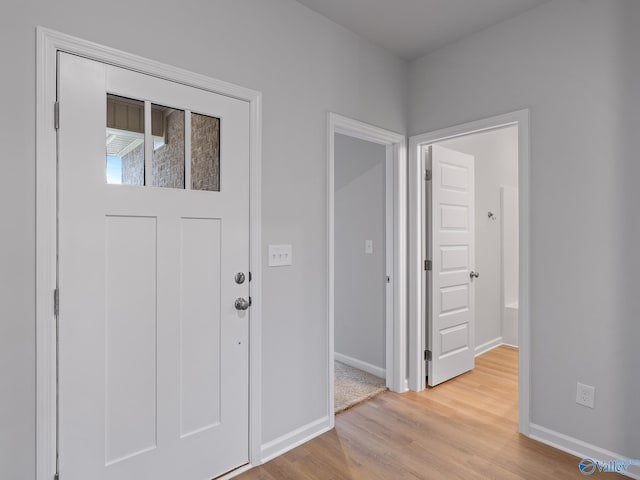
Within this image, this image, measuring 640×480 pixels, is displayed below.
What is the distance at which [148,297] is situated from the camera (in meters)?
1.71

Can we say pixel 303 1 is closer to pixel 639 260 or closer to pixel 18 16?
pixel 18 16

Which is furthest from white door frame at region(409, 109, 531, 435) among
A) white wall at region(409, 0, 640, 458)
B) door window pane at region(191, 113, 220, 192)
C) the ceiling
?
door window pane at region(191, 113, 220, 192)

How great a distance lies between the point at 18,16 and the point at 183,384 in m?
1.70

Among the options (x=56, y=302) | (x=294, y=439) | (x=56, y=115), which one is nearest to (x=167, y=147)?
(x=56, y=115)

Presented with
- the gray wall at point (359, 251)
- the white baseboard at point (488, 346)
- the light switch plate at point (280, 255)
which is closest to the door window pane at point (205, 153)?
the light switch plate at point (280, 255)

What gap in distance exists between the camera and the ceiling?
230 centimetres

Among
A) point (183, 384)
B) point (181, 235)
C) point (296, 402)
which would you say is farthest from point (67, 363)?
point (296, 402)

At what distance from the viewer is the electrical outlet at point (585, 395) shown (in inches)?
82.6

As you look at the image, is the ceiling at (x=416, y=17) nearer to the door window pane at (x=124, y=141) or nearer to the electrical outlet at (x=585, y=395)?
the door window pane at (x=124, y=141)

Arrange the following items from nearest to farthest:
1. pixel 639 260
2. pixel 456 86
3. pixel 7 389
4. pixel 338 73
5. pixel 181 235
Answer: pixel 7 389
pixel 181 235
pixel 639 260
pixel 338 73
pixel 456 86

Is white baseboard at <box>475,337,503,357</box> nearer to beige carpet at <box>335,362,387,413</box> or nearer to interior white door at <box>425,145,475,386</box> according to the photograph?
interior white door at <box>425,145,475,386</box>

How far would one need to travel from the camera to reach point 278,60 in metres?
2.19

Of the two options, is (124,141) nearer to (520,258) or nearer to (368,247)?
(368,247)

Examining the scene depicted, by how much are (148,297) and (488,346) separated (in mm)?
3717
